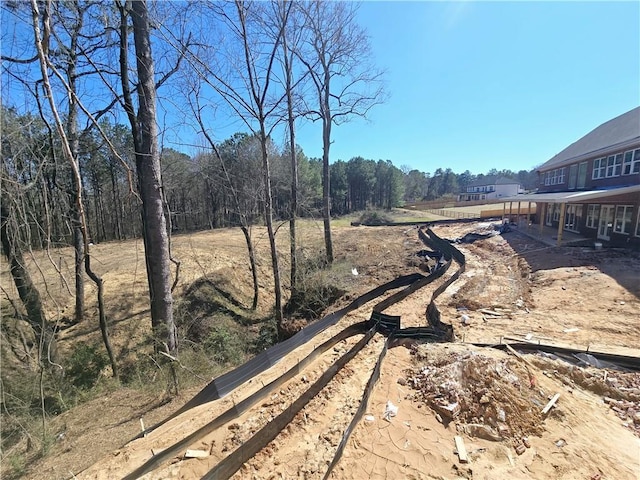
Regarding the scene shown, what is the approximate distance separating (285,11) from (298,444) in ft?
34.3

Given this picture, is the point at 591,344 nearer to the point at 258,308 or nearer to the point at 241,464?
the point at 241,464

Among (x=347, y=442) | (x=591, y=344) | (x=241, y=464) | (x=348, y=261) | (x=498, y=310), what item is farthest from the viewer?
(x=348, y=261)

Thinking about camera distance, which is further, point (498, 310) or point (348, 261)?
point (348, 261)

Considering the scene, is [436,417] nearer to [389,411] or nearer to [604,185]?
[389,411]

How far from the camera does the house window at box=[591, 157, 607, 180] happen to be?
16502 mm

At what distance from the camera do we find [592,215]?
16578mm

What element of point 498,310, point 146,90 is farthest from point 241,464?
point 498,310

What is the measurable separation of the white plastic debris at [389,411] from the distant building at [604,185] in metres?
14.3

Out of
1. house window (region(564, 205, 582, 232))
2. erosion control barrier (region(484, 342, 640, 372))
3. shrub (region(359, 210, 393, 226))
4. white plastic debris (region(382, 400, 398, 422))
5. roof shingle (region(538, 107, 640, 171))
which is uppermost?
roof shingle (region(538, 107, 640, 171))

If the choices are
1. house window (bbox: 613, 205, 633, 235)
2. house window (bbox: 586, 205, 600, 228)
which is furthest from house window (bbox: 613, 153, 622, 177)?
house window (bbox: 613, 205, 633, 235)

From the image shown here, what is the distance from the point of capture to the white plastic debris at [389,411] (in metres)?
4.38

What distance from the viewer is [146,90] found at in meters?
5.43

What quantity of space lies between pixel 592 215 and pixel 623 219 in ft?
9.31

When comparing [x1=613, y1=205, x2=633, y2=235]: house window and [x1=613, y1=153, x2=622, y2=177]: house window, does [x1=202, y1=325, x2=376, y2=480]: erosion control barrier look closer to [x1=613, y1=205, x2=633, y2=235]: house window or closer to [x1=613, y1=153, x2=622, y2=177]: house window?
[x1=613, y1=205, x2=633, y2=235]: house window
